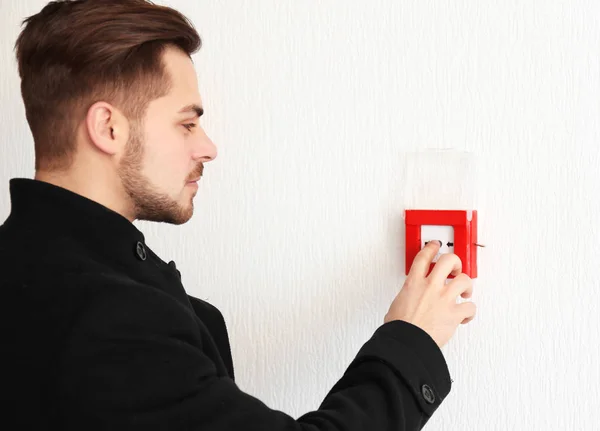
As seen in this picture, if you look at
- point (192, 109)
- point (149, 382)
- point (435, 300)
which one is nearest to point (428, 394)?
point (435, 300)

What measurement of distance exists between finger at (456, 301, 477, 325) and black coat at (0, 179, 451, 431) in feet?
0.41

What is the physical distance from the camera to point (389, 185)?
93 centimetres

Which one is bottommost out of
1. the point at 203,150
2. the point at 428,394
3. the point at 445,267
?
the point at 428,394

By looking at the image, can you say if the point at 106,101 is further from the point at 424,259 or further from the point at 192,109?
the point at 424,259

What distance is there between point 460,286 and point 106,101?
41cm

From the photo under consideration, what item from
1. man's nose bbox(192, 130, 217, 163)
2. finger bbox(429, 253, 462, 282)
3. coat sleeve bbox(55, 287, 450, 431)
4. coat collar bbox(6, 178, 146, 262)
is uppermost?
man's nose bbox(192, 130, 217, 163)

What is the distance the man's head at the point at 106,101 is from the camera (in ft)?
2.50

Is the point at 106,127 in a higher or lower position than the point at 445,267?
higher

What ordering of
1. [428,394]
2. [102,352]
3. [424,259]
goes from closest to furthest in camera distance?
1. [102,352]
2. [428,394]
3. [424,259]

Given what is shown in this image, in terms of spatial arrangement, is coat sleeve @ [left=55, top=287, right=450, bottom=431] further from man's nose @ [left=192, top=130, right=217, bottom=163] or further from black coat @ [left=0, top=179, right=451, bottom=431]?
man's nose @ [left=192, top=130, right=217, bottom=163]

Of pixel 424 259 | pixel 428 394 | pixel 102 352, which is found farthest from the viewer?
pixel 424 259

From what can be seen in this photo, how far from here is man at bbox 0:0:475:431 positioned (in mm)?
634

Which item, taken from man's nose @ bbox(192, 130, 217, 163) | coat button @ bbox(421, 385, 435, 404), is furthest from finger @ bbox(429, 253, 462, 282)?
man's nose @ bbox(192, 130, 217, 163)

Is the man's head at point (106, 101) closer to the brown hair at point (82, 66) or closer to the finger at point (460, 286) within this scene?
the brown hair at point (82, 66)
